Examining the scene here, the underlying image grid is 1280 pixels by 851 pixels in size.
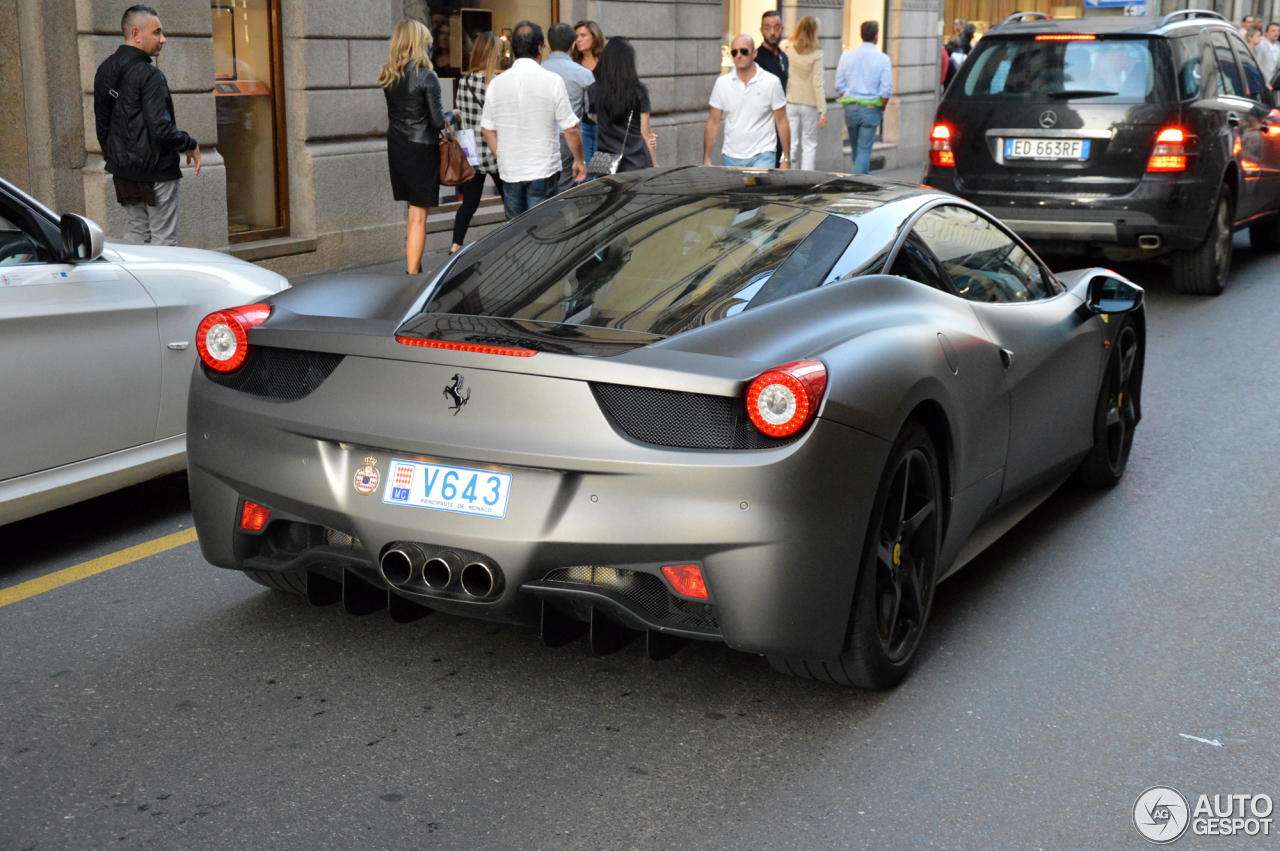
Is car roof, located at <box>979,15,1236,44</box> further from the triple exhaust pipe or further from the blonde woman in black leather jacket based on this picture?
the triple exhaust pipe

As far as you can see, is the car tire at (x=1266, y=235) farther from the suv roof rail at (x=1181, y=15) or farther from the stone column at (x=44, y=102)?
the stone column at (x=44, y=102)

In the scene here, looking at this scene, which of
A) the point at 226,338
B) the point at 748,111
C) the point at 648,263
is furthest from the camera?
the point at 748,111

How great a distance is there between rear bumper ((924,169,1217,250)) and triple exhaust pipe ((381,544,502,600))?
7.49m

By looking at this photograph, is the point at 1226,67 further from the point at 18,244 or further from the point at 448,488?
the point at 448,488

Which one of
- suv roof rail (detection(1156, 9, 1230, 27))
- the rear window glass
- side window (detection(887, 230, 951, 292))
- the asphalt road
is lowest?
the asphalt road

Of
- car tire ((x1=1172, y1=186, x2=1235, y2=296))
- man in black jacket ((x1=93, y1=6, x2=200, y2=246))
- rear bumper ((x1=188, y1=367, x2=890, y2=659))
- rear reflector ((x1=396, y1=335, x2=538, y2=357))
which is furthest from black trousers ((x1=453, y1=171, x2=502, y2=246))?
rear bumper ((x1=188, y1=367, x2=890, y2=659))

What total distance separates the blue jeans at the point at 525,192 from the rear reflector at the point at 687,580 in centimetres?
738

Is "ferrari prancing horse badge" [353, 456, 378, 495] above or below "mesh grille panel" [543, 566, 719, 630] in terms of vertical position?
above

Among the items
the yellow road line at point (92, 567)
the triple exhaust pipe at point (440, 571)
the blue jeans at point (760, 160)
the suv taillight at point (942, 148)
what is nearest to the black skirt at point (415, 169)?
the blue jeans at point (760, 160)

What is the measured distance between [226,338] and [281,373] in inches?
9.0

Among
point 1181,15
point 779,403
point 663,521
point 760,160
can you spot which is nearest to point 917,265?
point 779,403

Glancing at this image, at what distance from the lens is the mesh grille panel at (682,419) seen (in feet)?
11.3

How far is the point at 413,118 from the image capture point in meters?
10.5

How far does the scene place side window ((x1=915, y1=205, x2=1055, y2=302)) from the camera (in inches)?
185
